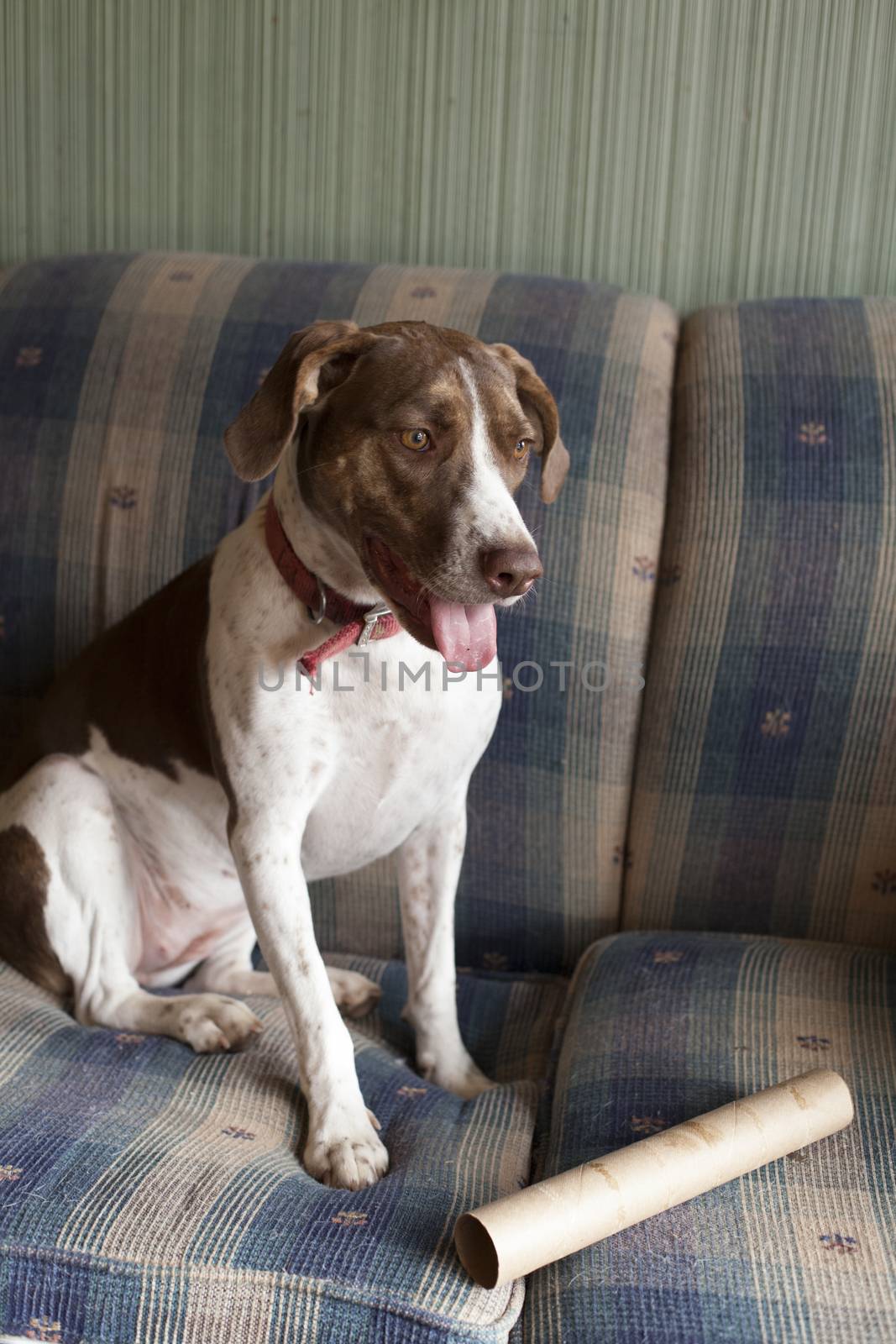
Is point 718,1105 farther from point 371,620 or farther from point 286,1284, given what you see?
point 371,620

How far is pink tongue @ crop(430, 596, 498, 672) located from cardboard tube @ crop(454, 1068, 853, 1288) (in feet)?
1.92

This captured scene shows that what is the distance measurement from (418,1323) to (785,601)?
4.15 ft

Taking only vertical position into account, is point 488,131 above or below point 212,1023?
above

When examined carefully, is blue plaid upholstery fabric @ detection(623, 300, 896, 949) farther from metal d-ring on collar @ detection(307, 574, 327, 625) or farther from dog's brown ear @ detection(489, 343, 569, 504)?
metal d-ring on collar @ detection(307, 574, 327, 625)

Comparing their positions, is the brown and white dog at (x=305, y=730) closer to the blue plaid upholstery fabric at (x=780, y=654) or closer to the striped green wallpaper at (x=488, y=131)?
the blue plaid upholstery fabric at (x=780, y=654)

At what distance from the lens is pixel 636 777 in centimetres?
211

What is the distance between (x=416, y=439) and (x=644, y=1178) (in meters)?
0.87

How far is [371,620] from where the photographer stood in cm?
158

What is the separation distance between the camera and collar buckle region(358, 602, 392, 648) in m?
1.58

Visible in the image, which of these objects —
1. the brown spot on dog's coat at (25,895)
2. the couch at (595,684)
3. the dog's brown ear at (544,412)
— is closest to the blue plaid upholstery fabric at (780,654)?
the couch at (595,684)

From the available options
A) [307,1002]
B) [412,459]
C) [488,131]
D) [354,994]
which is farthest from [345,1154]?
[488,131]

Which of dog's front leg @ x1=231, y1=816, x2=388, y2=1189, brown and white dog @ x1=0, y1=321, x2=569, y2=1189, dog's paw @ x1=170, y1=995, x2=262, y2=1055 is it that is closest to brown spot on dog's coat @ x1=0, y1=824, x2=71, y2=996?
brown and white dog @ x1=0, y1=321, x2=569, y2=1189

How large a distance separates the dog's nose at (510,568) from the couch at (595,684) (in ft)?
2.17

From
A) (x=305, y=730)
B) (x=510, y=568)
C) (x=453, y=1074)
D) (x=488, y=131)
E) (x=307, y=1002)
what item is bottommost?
(x=453, y=1074)
